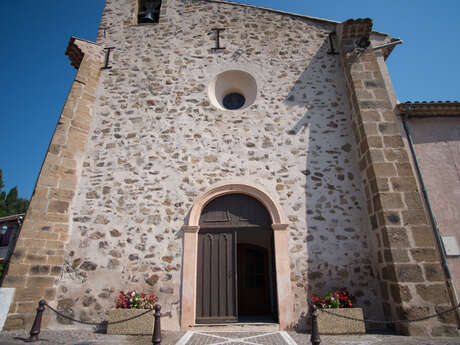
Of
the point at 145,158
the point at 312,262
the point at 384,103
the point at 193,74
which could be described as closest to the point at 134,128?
the point at 145,158

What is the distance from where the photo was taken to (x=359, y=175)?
19.4ft

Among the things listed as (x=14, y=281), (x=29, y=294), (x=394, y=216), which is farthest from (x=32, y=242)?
(x=394, y=216)

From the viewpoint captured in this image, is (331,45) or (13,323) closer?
(13,323)

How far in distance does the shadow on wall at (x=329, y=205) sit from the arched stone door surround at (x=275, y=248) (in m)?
0.19

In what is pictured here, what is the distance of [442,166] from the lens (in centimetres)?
582

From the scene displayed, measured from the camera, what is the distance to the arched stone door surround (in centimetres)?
494

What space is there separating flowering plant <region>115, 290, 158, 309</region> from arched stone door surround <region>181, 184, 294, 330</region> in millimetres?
613

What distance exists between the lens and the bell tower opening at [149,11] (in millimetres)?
8180

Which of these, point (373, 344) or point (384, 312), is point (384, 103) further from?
point (373, 344)

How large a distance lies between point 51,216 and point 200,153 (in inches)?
135

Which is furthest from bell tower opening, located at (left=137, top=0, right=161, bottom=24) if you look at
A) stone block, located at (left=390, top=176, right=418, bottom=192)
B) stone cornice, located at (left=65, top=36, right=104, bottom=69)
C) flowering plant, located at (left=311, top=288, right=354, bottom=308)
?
flowering plant, located at (left=311, top=288, right=354, bottom=308)

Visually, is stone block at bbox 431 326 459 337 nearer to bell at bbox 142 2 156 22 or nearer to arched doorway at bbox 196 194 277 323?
arched doorway at bbox 196 194 277 323

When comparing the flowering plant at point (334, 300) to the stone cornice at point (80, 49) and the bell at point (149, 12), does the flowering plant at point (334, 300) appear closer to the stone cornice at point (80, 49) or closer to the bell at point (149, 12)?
the stone cornice at point (80, 49)

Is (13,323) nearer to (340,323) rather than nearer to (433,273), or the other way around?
(340,323)
